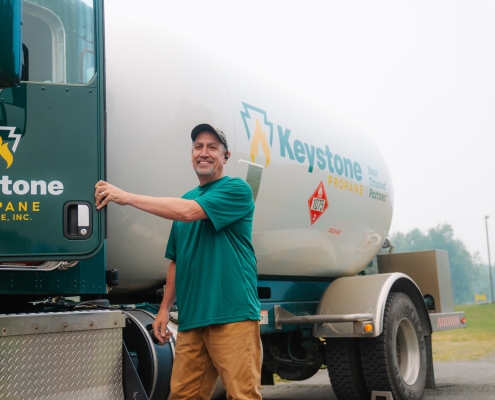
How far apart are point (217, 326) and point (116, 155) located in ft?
4.60

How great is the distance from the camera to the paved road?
745 centimetres

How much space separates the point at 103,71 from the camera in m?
3.54

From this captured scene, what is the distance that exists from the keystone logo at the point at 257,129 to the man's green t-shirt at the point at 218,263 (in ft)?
5.48

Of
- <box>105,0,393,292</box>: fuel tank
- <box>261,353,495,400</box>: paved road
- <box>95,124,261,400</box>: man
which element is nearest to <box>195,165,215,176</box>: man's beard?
<box>95,124,261,400</box>: man

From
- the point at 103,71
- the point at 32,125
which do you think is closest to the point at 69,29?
the point at 103,71

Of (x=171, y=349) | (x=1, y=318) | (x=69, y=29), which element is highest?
(x=69, y=29)

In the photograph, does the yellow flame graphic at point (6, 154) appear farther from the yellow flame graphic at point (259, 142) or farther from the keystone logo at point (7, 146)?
the yellow flame graphic at point (259, 142)

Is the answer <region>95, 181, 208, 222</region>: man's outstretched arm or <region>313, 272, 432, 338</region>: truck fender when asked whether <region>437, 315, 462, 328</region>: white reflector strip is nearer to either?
<region>313, 272, 432, 338</region>: truck fender

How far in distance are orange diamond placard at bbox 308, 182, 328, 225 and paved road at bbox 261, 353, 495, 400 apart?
2617 mm

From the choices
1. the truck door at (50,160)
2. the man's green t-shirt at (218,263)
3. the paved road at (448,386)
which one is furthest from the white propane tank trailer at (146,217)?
the paved road at (448,386)

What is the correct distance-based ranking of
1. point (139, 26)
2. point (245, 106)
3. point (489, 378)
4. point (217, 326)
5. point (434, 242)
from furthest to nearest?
point (434, 242) < point (489, 378) < point (245, 106) < point (139, 26) < point (217, 326)

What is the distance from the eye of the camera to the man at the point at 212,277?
326cm

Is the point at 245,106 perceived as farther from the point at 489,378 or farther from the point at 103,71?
the point at 489,378

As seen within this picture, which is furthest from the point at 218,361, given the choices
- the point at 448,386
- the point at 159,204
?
the point at 448,386
